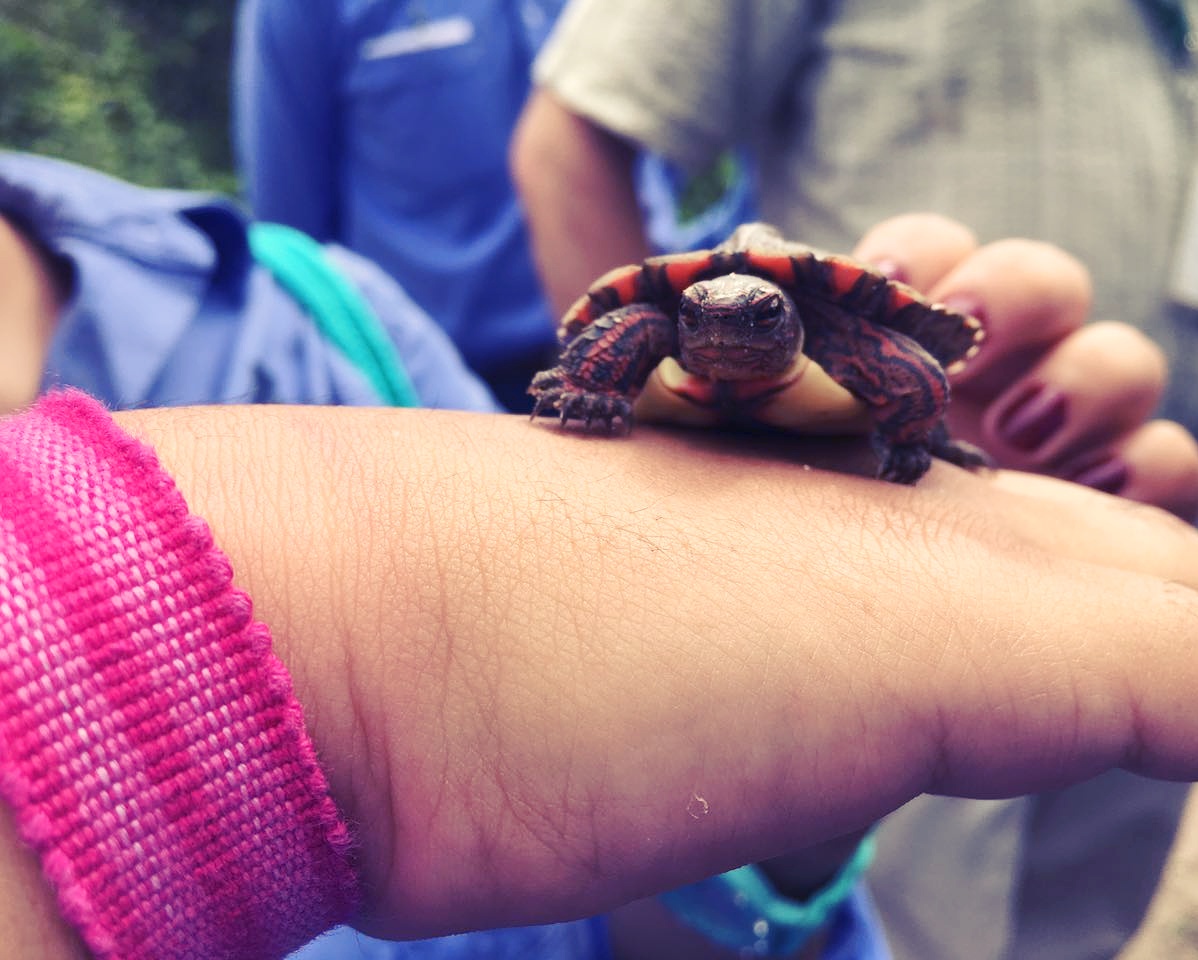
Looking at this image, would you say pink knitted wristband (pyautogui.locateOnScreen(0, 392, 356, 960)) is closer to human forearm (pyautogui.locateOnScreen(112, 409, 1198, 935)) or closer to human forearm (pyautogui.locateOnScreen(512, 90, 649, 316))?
human forearm (pyautogui.locateOnScreen(112, 409, 1198, 935))

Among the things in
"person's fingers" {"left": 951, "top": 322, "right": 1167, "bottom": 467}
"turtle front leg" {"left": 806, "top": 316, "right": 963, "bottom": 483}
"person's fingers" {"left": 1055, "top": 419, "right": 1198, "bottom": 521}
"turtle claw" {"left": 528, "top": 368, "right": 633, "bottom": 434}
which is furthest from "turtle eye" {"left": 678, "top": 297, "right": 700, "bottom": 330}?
"person's fingers" {"left": 1055, "top": 419, "right": 1198, "bottom": 521}

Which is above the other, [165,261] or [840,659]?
[165,261]

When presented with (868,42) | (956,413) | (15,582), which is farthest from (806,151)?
(15,582)

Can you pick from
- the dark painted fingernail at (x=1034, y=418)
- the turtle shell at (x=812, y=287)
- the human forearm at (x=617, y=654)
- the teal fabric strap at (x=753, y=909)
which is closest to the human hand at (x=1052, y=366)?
the dark painted fingernail at (x=1034, y=418)

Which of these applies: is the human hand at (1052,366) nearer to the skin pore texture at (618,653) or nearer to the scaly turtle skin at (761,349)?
the scaly turtle skin at (761,349)

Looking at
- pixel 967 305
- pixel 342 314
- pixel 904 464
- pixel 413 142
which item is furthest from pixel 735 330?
pixel 413 142

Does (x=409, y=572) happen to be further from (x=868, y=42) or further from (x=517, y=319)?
(x=517, y=319)
